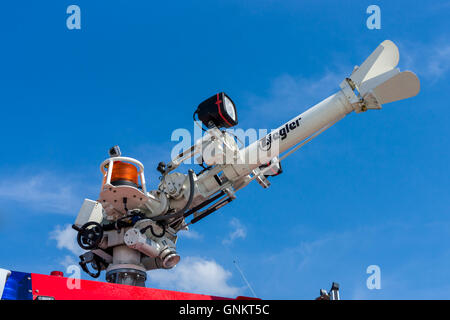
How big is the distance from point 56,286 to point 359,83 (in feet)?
27.3

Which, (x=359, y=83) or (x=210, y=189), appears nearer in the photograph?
(x=359, y=83)

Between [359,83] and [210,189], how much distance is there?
14.7ft

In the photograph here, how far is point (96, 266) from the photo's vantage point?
1390cm
